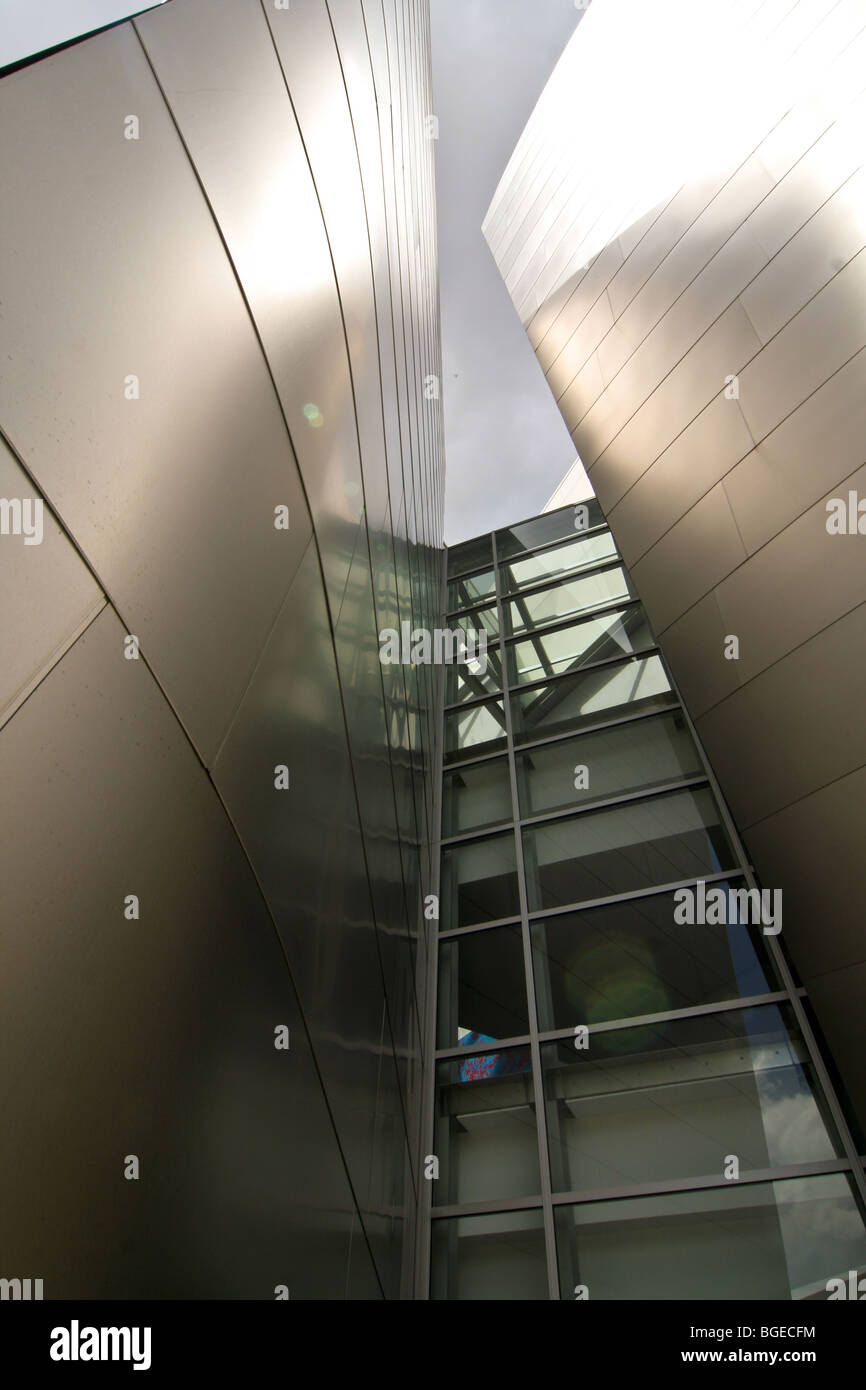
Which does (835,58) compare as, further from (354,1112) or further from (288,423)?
(354,1112)

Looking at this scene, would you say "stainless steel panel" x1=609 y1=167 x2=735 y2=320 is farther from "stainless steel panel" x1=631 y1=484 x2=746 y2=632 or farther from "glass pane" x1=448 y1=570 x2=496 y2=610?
"glass pane" x1=448 y1=570 x2=496 y2=610

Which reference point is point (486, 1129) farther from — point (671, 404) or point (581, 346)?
point (581, 346)

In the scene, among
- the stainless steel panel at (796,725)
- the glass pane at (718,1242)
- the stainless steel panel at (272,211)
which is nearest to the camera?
the stainless steel panel at (272,211)

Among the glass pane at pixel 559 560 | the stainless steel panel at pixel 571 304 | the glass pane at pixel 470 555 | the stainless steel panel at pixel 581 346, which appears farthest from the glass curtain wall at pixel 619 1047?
the glass pane at pixel 470 555

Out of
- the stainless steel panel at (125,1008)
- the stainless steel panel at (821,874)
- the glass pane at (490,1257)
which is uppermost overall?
the stainless steel panel at (821,874)

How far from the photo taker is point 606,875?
1055cm

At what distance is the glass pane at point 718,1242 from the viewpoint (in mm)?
6582

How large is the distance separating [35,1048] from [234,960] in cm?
120

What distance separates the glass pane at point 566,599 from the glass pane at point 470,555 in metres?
2.27

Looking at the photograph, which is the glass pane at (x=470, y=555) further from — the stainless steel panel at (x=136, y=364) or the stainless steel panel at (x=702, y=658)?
the stainless steel panel at (x=136, y=364)

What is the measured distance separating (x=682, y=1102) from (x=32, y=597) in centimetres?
804

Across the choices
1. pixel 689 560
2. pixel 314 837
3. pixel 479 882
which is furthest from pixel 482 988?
pixel 314 837

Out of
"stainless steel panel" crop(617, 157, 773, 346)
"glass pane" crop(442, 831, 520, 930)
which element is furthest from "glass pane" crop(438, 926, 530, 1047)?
"stainless steel panel" crop(617, 157, 773, 346)

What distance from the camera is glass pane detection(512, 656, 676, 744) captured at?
513 inches
